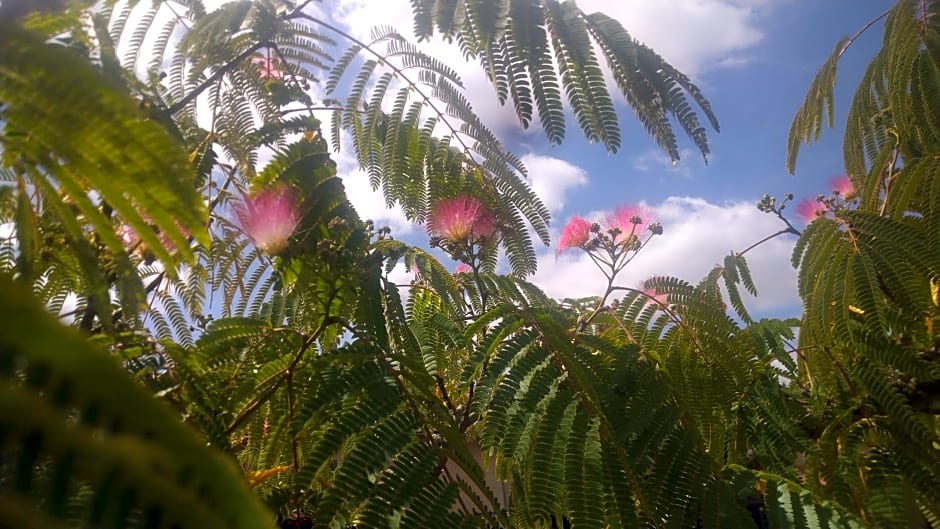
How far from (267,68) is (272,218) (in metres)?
0.52

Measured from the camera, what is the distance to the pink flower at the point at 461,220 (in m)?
1.66

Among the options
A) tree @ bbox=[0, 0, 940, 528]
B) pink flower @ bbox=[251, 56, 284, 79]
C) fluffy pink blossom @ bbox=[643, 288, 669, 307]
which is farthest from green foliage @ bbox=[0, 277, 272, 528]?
fluffy pink blossom @ bbox=[643, 288, 669, 307]

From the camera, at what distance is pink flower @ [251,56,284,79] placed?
1.48m

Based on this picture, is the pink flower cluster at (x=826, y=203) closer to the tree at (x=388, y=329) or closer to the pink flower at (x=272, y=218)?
the tree at (x=388, y=329)

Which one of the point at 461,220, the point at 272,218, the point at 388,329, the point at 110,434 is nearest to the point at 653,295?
the point at 461,220

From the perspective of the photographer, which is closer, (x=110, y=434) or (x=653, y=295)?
(x=110, y=434)

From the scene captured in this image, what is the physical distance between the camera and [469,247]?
166 cm

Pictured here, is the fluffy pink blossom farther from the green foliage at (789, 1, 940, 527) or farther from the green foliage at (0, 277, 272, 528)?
the green foliage at (0, 277, 272, 528)

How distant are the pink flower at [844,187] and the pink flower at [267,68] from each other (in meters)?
2.13

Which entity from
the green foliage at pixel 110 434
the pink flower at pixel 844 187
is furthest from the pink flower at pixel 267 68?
the pink flower at pixel 844 187

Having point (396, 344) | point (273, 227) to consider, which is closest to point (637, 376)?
point (396, 344)

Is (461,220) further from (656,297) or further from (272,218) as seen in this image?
(272,218)

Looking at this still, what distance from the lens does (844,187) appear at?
2.73 metres

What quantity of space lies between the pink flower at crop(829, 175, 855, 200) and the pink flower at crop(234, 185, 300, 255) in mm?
2296
